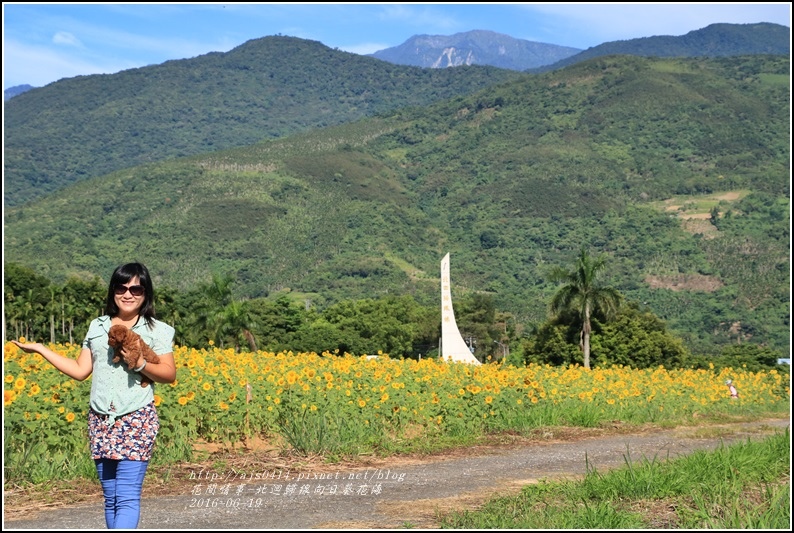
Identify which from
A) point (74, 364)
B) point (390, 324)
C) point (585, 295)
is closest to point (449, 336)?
point (585, 295)

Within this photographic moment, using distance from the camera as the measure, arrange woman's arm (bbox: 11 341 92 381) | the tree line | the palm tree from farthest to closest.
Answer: the tree line < the palm tree < woman's arm (bbox: 11 341 92 381)

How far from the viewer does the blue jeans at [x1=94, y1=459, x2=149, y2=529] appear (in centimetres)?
558

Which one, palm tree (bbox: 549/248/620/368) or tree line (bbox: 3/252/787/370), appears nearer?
palm tree (bbox: 549/248/620/368)

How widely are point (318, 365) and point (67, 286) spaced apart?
57.7 metres

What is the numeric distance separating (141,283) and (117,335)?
0.34 meters

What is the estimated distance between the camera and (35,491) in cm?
799

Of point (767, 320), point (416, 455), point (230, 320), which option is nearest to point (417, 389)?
point (416, 455)

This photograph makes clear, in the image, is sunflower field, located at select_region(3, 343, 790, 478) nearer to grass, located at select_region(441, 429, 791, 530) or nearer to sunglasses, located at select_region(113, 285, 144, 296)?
grass, located at select_region(441, 429, 791, 530)

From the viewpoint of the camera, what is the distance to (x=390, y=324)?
81375 millimetres

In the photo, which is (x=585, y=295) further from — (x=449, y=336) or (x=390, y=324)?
(x=390, y=324)

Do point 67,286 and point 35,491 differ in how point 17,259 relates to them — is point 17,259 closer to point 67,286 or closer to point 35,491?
point 67,286

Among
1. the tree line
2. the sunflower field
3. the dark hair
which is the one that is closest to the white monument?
the tree line

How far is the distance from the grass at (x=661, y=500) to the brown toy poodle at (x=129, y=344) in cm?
251

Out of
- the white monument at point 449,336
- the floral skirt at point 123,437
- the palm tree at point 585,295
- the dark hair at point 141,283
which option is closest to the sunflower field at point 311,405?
the floral skirt at point 123,437
